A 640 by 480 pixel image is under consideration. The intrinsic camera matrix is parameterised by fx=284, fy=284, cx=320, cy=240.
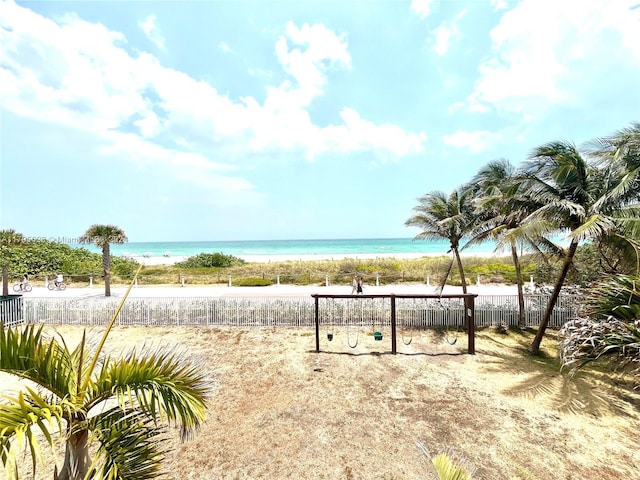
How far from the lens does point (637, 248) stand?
21.9 feet

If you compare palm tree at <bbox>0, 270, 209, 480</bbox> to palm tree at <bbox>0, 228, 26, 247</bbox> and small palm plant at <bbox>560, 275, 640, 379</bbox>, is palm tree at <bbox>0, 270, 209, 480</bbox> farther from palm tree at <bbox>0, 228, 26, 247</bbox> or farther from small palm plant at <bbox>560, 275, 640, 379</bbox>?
palm tree at <bbox>0, 228, 26, 247</bbox>

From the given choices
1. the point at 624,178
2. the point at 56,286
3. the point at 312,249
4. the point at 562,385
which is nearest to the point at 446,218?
the point at 624,178

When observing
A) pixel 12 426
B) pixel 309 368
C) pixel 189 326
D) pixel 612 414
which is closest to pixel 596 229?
pixel 612 414

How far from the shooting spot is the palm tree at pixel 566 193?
804 cm

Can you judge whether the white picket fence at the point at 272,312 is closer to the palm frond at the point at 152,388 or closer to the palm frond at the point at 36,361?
the palm frond at the point at 152,388

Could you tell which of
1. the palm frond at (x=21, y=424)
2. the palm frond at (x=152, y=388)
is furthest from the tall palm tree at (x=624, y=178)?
the palm frond at (x=21, y=424)

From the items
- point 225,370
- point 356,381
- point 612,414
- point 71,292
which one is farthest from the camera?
point 71,292

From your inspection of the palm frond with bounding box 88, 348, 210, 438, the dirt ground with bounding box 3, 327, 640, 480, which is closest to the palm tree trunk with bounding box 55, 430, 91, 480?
Result: the palm frond with bounding box 88, 348, 210, 438

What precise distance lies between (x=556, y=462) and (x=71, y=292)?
26.0 m

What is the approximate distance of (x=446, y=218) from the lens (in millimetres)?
13523

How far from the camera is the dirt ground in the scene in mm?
5070

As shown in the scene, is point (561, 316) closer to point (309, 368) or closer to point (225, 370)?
point (309, 368)

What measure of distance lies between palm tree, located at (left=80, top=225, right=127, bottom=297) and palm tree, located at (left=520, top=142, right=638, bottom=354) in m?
21.9

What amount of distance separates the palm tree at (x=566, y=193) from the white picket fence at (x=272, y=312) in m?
3.66
